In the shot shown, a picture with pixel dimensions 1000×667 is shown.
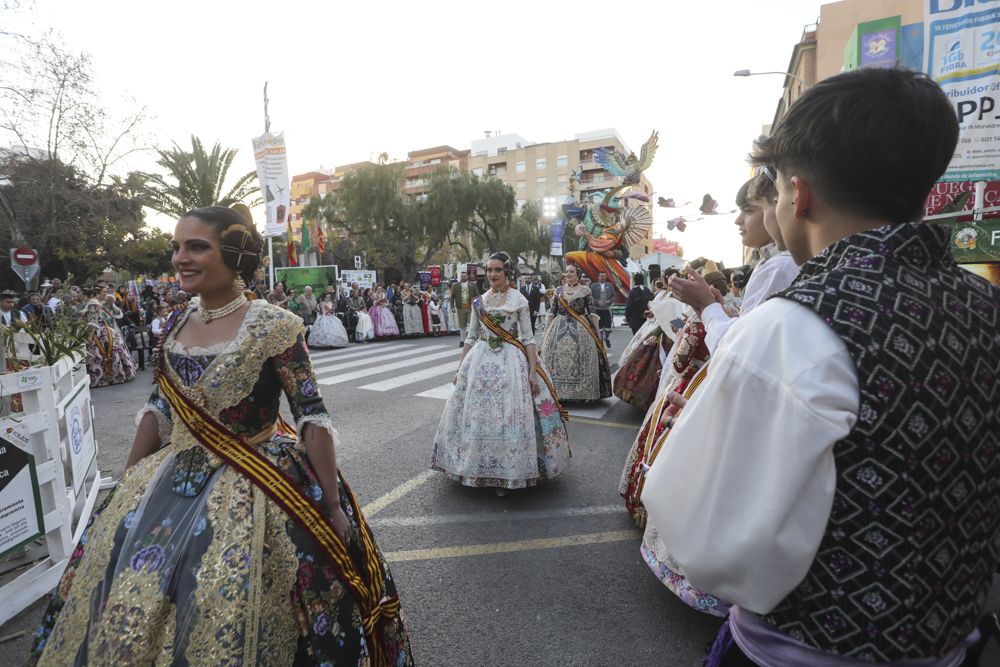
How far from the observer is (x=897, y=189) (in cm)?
98

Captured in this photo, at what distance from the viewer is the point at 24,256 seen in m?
10.9

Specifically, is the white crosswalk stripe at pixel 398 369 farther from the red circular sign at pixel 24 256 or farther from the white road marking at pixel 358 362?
the red circular sign at pixel 24 256

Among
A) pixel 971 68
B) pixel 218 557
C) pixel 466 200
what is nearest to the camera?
pixel 218 557

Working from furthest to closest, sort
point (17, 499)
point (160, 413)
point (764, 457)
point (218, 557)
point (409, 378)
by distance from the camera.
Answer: point (409, 378)
point (17, 499)
point (160, 413)
point (218, 557)
point (764, 457)

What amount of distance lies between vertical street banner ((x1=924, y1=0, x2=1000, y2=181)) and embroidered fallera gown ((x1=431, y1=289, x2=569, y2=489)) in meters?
4.07

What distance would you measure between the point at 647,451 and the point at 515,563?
3.42 ft

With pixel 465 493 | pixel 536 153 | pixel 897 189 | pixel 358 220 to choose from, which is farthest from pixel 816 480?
pixel 536 153

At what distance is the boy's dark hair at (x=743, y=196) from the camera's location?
254 centimetres

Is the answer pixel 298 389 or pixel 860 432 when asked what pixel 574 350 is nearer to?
pixel 298 389

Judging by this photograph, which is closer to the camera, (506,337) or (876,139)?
(876,139)

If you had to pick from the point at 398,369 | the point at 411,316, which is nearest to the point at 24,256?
the point at 398,369

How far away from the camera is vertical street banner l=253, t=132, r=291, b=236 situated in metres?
14.2

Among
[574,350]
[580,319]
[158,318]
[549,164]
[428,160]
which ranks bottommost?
[574,350]

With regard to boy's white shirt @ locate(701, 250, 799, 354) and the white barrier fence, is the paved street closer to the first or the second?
the white barrier fence
